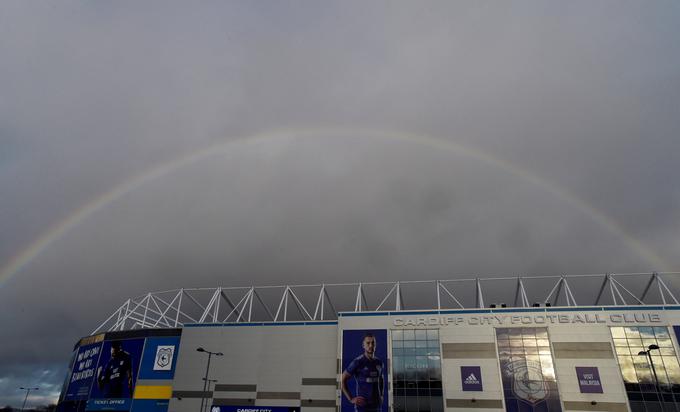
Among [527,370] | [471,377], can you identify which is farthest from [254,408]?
[527,370]

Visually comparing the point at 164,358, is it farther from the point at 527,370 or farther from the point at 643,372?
the point at 643,372

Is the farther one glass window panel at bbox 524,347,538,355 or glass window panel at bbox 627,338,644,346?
glass window panel at bbox 524,347,538,355

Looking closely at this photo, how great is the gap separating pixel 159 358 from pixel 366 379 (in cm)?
3637

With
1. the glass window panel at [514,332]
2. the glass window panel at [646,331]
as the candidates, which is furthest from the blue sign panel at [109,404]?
the glass window panel at [646,331]

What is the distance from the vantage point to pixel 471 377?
6216cm

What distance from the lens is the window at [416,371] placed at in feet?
203

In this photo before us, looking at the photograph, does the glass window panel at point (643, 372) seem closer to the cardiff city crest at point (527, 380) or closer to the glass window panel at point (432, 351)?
the cardiff city crest at point (527, 380)

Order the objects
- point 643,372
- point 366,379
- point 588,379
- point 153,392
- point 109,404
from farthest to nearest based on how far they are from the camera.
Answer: point 109,404, point 153,392, point 366,379, point 588,379, point 643,372

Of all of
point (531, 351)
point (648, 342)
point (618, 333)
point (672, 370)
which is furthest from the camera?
point (531, 351)

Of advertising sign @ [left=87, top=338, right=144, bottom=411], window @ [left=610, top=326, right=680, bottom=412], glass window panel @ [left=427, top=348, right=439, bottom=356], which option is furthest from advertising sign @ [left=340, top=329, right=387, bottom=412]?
advertising sign @ [left=87, top=338, right=144, bottom=411]

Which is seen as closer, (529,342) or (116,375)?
(529,342)

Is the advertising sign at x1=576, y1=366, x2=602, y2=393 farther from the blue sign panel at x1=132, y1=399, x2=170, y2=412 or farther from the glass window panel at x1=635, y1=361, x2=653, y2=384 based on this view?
the blue sign panel at x1=132, y1=399, x2=170, y2=412

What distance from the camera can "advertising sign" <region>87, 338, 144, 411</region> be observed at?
72.9m

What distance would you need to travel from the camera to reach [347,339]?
6819 cm
